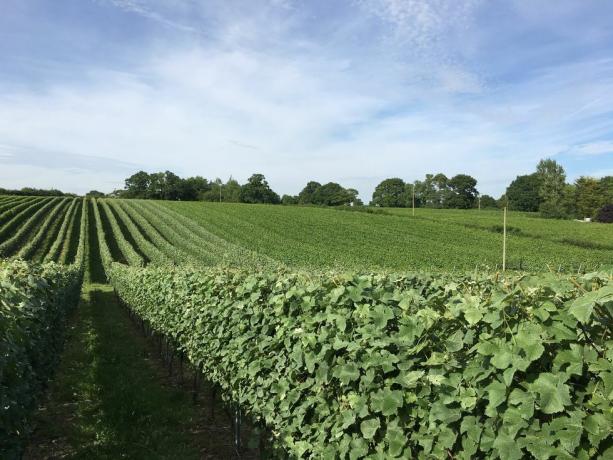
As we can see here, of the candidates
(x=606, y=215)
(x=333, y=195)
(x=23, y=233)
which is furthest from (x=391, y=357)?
(x=333, y=195)

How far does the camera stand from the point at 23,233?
4550 centimetres

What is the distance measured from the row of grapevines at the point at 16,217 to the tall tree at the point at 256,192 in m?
66.0

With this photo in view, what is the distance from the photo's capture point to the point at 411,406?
3051 millimetres

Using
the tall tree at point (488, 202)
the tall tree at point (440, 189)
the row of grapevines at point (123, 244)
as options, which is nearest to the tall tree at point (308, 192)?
the tall tree at point (440, 189)

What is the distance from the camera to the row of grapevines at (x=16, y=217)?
45312 millimetres

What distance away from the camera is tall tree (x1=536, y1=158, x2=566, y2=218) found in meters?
97.8

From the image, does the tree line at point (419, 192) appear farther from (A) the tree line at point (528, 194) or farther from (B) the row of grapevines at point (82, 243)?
(B) the row of grapevines at point (82, 243)

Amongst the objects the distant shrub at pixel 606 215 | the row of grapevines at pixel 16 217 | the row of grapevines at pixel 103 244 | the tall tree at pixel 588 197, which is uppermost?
the tall tree at pixel 588 197

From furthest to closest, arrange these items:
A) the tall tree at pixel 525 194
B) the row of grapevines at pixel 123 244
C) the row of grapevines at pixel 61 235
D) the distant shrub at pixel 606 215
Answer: the tall tree at pixel 525 194 → the distant shrub at pixel 606 215 → the row of grapevines at pixel 61 235 → the row of grapevines at pixel 123 244

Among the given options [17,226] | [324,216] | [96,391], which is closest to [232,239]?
[324,216]

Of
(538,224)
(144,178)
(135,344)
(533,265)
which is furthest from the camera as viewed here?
(144,178)

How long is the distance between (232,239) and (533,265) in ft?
92.7

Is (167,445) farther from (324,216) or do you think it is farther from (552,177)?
(552,177)

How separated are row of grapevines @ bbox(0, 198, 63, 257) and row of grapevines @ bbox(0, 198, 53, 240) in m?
0.55
